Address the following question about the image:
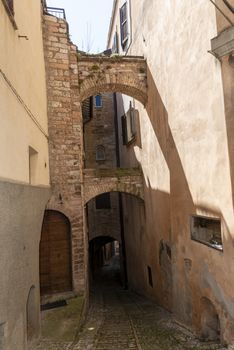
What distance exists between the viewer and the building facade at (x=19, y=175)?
391cm

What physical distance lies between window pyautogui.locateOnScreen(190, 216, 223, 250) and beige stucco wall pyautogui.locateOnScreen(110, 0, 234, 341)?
0.50 feet

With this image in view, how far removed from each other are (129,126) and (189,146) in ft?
24.6

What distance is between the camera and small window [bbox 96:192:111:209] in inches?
641

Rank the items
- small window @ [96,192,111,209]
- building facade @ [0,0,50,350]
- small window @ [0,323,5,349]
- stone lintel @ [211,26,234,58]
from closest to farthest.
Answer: small window @ [0,323,5,349], building facade @ [0,0,50,350], stone lintel @ [211,26,234,58], small window @ [96,192,111,209]

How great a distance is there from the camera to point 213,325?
646 centimetres

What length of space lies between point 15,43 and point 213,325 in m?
6.64

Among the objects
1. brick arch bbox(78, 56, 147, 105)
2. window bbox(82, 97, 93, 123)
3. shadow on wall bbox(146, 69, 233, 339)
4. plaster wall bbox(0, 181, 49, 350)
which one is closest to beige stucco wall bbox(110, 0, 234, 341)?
shadow on wall bbox(146, 69, 233, 339)

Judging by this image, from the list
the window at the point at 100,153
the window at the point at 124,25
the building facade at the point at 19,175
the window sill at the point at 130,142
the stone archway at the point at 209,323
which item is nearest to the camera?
the building facade at the point at 19,175

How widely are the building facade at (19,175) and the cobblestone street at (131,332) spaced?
112 cm

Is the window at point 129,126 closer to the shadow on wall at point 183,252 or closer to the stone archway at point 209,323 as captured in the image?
the shadow on wall at point 183,252

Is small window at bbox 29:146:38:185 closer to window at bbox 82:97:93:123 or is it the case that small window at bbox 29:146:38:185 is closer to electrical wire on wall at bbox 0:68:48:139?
electrical wire on wall at bbox 0:68:48:139

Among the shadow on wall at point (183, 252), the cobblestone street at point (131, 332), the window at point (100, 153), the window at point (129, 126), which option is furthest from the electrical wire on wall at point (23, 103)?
the window at point (100, 153)

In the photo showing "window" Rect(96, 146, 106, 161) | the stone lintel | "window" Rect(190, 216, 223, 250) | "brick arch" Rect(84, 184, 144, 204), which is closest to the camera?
the stone lintel

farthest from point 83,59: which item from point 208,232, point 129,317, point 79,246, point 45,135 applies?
point 129,317
